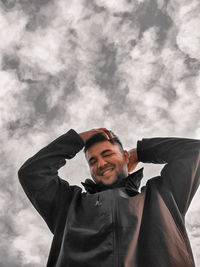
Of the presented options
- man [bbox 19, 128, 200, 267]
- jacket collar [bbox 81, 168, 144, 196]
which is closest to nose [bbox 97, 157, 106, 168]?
man [bbox 19, 128, 200, 267]

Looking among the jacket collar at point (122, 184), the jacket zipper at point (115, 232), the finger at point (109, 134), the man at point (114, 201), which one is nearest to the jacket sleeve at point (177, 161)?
the man at point (114, 201)

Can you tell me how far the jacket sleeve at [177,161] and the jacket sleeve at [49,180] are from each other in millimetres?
1011

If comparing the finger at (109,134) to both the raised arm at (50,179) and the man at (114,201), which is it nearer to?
the man at (114,201)

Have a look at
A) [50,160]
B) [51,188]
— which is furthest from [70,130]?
[51,188]

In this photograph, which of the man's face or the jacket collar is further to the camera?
the man's face

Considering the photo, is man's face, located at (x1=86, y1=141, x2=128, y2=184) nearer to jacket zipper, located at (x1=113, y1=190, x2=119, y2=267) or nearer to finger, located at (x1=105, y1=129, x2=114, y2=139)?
finger, located at (x1=105, y1=129, x2=114, y2=139)

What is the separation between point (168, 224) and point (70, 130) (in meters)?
1.75

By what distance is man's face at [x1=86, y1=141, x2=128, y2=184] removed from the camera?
3.66 m

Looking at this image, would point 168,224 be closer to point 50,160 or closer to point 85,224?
point 85,224

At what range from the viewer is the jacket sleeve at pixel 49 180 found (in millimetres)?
3510

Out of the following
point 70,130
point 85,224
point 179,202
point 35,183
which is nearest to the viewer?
point 85,224

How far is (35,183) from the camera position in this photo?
11.5ft

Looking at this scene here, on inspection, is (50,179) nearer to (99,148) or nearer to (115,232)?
(99,148)

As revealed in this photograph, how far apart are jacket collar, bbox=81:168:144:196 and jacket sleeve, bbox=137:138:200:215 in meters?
0.31
